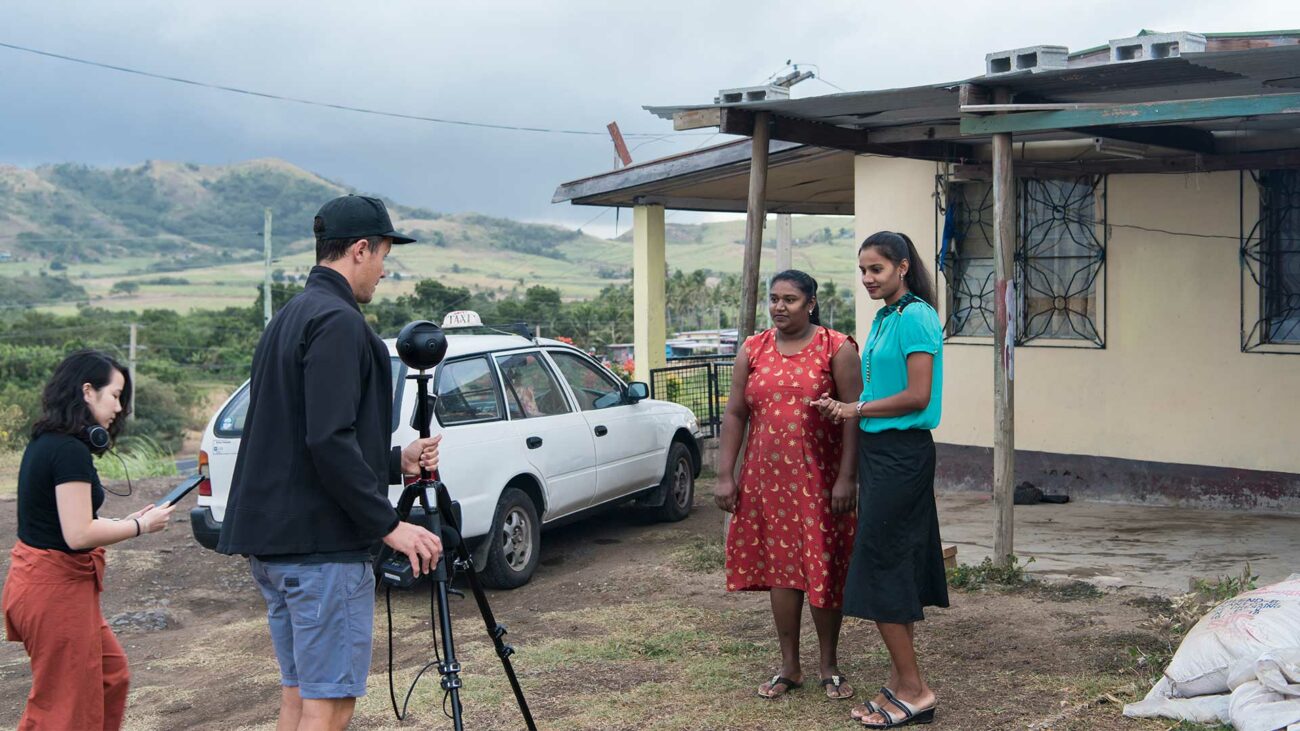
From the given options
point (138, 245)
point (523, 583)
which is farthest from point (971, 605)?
point (138, 245)

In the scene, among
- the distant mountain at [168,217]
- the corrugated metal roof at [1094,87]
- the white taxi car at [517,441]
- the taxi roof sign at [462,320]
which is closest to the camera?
the corrugated metal roof at [1094,87]

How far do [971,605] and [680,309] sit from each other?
53813 mm

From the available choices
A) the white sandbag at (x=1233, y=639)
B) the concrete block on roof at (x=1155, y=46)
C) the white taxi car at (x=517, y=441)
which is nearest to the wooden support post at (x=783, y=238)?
the white taxi car at (x=517, y=441)

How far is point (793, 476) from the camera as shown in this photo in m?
4.84

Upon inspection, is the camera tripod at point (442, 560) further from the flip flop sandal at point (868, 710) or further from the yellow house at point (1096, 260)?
the yellow house at point (1096, 260)

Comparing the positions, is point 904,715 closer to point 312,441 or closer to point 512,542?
point 312,441

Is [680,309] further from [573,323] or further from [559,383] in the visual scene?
[559,383]

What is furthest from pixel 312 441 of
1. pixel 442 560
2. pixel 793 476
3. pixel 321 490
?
pixel 793 476

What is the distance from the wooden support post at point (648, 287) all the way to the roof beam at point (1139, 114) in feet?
21.8

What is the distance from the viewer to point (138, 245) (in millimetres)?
148125

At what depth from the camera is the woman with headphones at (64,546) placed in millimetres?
3859

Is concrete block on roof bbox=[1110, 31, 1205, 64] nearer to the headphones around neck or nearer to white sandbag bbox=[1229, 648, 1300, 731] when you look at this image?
white sandbag bbox=[1229, 648, 1300, 731]

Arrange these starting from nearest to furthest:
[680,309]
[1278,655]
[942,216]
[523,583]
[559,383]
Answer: [1278,655], [523,583], [559,383], [942,216], [680,309]

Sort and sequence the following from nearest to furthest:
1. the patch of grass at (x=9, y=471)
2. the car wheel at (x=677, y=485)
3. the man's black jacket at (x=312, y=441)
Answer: the man's black jacket at (x=312, y=441), the car wheel at (x=677, y=485), the patch of grass at (x=9, y=471)
